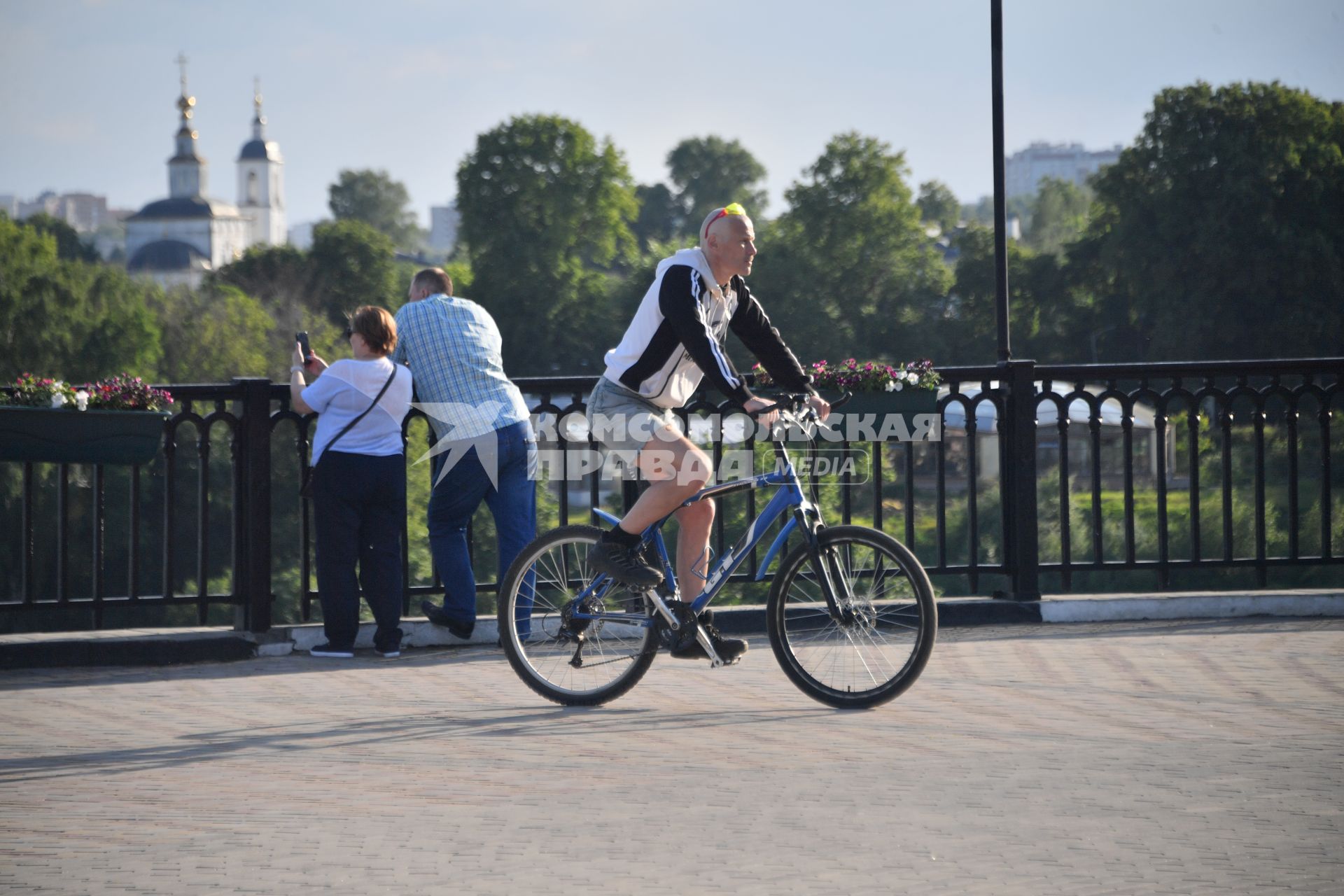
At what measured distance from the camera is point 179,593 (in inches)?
316

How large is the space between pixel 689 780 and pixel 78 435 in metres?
3.90

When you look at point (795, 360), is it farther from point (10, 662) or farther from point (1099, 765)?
point (10, 662)

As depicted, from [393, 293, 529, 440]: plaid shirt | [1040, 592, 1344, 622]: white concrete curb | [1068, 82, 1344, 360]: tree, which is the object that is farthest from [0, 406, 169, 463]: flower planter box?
[1068, 82, 1344, 360]: tree

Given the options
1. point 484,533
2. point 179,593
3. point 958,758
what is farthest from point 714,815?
point 484,533

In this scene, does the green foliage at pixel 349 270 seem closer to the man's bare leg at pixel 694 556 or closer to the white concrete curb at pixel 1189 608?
the white concrete curb at pixel 1189 608

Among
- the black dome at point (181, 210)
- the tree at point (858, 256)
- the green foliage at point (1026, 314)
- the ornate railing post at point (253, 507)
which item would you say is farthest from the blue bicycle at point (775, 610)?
the black dome at point (181, 210)

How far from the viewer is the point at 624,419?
19.6 feet

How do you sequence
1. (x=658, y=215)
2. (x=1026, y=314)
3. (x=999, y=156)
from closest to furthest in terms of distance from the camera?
1. (x=999, y=156)
2. (x=1026, y=314)
3. (x=658, y=215)

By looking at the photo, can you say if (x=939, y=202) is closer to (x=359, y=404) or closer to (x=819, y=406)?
(x=359, y=404)

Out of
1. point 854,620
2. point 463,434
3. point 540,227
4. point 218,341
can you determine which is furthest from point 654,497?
point 540,227

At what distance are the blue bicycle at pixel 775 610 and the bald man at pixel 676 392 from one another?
83 millimetres

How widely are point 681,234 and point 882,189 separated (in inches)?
1065

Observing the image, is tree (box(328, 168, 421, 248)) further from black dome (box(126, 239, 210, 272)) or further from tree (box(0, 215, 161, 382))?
tree (box(0, 215, 161, 382))

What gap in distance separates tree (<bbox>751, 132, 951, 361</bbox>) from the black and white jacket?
6338cm
